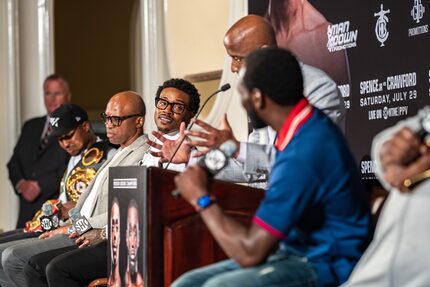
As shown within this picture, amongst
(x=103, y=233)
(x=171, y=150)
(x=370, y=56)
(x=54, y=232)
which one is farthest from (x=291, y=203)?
(x=54, y=232)

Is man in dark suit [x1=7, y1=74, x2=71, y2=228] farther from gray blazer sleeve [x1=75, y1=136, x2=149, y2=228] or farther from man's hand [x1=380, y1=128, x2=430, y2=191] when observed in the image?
man's hand [x1=380, y1=128, x2=430, y2=191]

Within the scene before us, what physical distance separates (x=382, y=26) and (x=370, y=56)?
0.59 ft

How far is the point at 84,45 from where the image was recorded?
10.6 meters

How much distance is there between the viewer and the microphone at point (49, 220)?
5176mm

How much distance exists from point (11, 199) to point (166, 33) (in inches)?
80.6

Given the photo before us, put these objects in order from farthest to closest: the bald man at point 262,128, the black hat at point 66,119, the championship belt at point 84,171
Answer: the black hat at point 66,119 → the championship belt at point 84,171 → the bald man at point 262,128

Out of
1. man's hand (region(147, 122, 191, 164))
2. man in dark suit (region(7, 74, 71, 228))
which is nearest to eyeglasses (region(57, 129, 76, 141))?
man in dark suit (region(7, 74, 71, 228))

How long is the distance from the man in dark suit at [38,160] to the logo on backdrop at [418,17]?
123 inches

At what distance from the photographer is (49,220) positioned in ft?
17.0

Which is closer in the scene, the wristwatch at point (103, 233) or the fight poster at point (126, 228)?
the fight poster at point (126, 228)

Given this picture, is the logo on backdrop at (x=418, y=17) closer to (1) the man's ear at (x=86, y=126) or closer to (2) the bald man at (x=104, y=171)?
(2) the bald man at (x=104, y=171)

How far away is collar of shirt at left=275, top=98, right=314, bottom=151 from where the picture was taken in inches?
111

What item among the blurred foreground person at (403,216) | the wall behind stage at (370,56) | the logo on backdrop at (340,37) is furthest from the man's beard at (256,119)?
the logo on backdrop at (340,37)

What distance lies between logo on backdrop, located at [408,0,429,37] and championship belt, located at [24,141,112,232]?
6.02 ft
